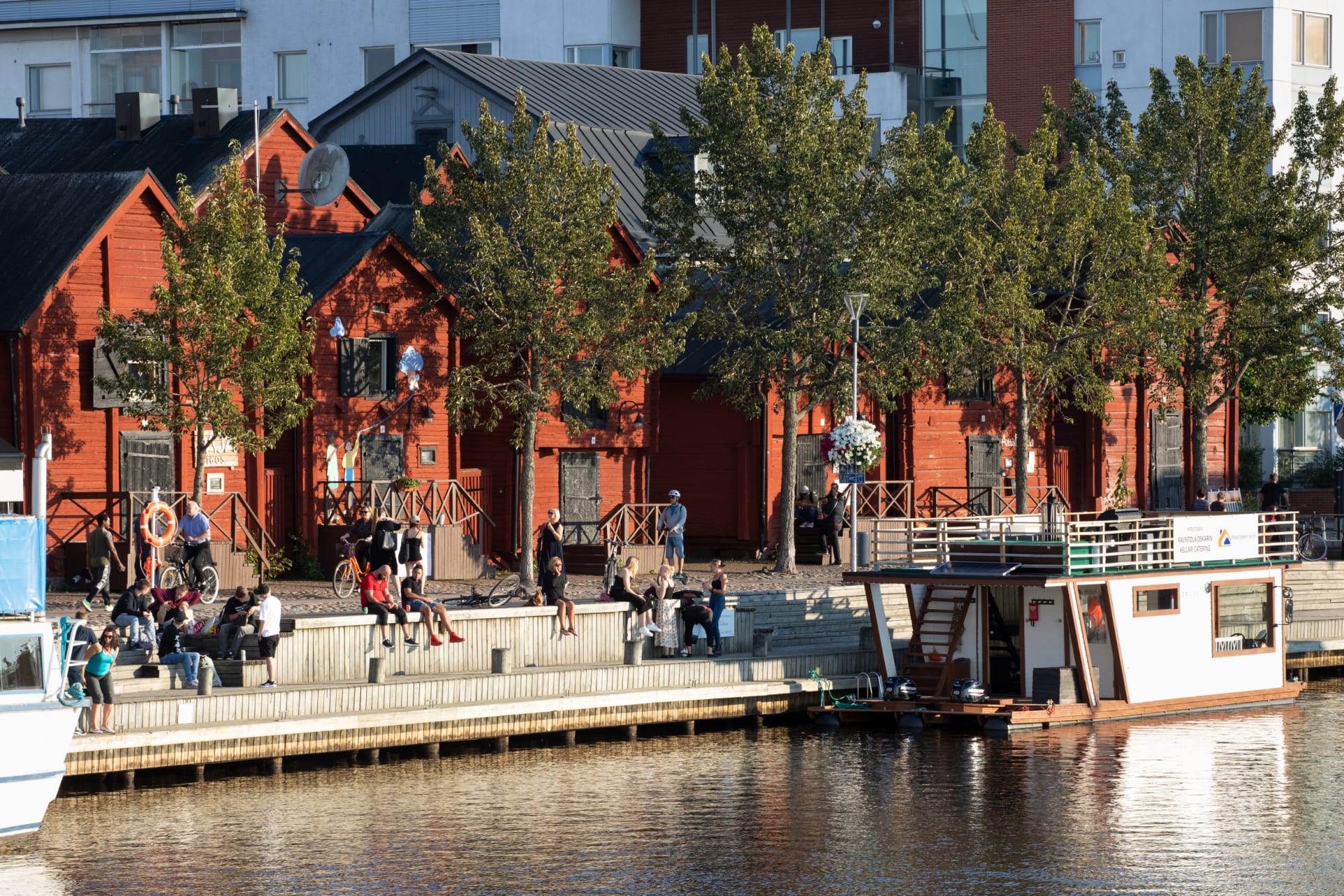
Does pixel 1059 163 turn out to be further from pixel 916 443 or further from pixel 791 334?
pixel 791 334

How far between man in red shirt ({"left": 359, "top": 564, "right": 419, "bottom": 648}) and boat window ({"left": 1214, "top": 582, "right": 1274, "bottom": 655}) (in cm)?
1429

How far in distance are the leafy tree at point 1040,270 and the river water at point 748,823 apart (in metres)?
15.5

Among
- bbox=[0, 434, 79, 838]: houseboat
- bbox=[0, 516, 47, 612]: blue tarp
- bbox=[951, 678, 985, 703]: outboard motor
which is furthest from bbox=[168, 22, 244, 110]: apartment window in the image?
bbox=[0, 434, 79, 838]: houseboat

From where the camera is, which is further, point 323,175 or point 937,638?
point 323,175

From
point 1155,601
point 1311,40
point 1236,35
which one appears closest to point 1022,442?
point 1155,601

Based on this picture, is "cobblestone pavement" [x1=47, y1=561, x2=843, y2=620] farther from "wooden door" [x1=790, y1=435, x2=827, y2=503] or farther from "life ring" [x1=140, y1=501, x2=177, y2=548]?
"wooden door" [x1=790, y1=435, x2=827, y2=503]

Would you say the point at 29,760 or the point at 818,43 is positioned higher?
the point at 818,43

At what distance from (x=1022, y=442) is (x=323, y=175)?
17.3 m

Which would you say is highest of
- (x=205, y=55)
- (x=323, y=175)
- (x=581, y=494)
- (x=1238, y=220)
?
(x=205, y=55)

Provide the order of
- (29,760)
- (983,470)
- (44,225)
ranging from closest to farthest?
(29,760) < (44,225) < (983,470)

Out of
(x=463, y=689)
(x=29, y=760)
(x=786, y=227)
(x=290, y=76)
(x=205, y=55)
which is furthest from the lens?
(x=205, y=55)

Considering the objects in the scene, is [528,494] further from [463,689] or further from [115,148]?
[115,148]

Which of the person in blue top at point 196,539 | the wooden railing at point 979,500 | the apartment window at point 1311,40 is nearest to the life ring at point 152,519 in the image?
the person in blue top at point 196,539

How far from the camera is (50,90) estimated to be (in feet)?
282
